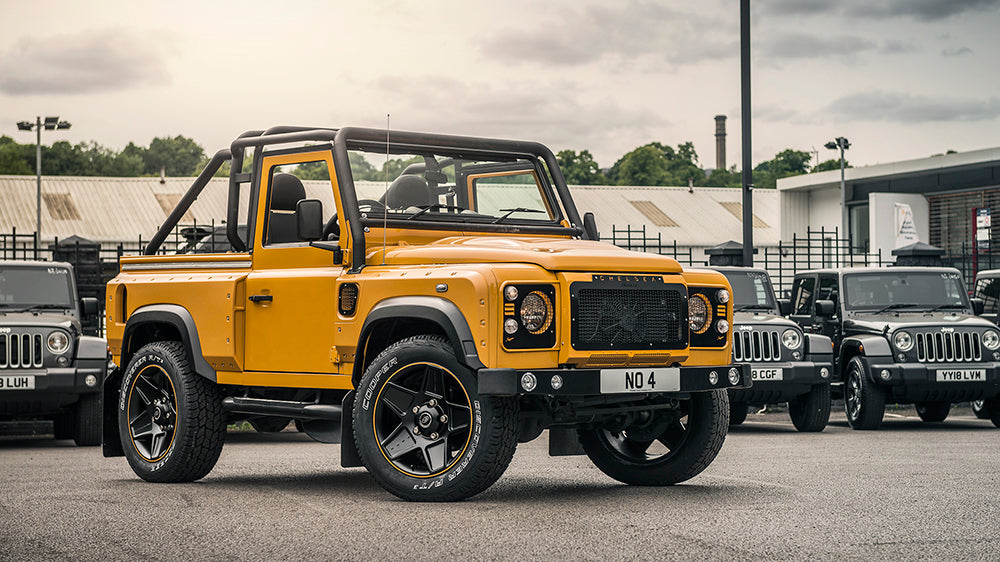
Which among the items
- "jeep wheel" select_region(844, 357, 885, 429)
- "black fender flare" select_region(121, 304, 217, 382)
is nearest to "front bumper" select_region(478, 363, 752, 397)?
"black fender flare" select_region(121, 304, 217, 382)

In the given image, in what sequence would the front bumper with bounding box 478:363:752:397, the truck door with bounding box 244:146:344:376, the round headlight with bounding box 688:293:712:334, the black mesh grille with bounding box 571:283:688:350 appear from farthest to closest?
1. the truck door with bounding box 244:146:344:376
2. the round headlight with bounding box 688:293:712:334
3. the black mesh grille with bounding box 571:283:688:350
4. the front bumper with bounding box 478:363:752:397

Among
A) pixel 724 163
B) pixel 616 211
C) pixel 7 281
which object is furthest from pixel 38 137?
pixel 724 163

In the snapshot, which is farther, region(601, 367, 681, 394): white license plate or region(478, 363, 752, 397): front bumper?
region(601, 367, 681, 394): white license plate

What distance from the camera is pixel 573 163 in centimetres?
8850

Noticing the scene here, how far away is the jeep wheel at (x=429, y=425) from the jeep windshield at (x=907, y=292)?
10578 millimetres

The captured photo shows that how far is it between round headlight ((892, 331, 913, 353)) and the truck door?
9.07 m

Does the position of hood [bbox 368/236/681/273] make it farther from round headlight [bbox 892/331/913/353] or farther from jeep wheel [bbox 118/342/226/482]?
round headlight [bbox 892/331/913/353]

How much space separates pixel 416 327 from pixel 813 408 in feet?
29.6

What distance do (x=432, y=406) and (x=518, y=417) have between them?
0.56 m

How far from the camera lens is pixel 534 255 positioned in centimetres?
821

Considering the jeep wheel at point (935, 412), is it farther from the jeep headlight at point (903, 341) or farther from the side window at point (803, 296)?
the side window at point (803, 296)

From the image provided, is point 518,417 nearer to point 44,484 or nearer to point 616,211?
point 44,484

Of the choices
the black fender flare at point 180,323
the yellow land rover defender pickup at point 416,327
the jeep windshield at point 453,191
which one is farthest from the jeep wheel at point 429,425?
the black fender flare at point 180,323

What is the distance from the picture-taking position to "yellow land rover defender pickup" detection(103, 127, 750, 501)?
8.06 metres
